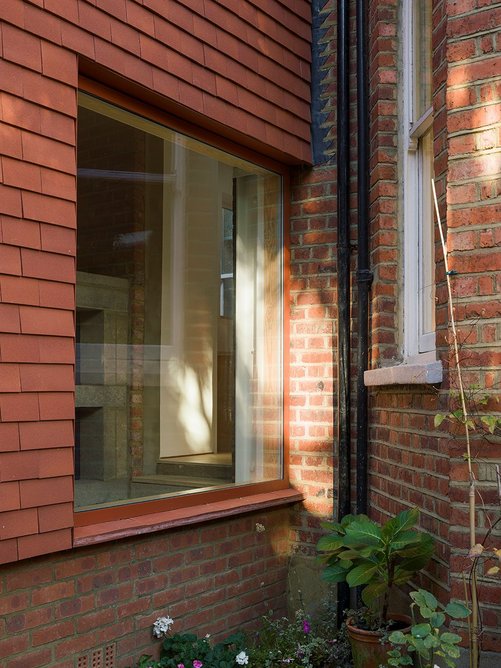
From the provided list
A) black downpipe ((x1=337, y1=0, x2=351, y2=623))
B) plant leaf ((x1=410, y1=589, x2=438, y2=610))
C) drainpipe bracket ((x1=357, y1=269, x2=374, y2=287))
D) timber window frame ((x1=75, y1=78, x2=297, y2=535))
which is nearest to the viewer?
plant leaf ((x1=410, y1=589, x2=438, y2=610))

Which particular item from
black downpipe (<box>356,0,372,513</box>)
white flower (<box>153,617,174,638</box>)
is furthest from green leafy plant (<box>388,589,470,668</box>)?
black downpipe (<box>356,0,372,513</box>)

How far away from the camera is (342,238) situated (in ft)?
15.4

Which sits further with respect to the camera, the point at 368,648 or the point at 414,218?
the point at 414,218

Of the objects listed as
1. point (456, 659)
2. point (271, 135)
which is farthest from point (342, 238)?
point (456, 659)

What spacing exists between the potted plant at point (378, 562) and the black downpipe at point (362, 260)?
90 centimetres

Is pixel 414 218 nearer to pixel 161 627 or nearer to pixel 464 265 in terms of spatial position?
pixel 464 265

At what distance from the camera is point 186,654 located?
→ 3740mm

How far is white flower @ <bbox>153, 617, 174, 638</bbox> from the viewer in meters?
3.75

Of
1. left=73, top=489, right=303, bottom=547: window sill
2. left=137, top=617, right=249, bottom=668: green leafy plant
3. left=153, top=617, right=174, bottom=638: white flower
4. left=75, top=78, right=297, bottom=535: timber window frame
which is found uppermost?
left=75, top=78, right=297, bottom=535: timber window frame

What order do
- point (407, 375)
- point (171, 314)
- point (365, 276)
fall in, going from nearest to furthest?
1. point (407, 375)
2. point (171, 314)
3. point (365, 276)

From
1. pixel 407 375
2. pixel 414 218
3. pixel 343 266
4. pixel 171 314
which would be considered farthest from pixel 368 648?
pixel 343 266

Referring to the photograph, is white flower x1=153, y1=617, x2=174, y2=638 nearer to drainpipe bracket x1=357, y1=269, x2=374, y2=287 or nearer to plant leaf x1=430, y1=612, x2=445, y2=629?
plant leaf x1=430, y1=612, x2=445, y2=629

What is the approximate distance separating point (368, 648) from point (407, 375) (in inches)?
45.8

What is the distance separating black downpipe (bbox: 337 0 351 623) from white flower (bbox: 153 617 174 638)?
3.73ft
